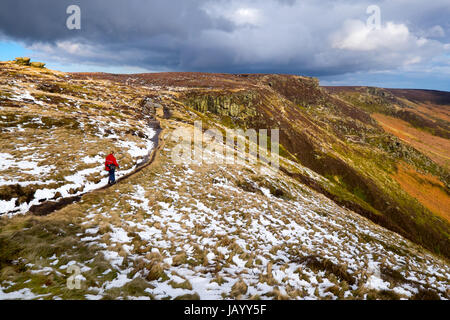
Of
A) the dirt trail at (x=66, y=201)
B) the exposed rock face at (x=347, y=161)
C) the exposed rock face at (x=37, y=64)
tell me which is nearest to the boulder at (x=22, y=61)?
the exposed rock face at (x=37, y=64)

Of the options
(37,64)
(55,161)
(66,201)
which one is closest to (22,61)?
(37,64)

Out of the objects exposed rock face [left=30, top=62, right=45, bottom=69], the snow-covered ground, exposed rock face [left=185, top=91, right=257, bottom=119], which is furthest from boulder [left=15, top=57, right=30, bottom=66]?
the snow-covered ground

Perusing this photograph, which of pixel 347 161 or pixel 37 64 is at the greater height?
pixel 37 64

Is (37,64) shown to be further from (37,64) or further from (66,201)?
(66,201)

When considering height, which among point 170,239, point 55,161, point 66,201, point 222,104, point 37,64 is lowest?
point 170,239

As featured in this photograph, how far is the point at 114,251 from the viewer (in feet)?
28.0

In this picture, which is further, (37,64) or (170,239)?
(37,64)

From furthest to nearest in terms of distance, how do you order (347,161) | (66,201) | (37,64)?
(37,64) → (347,161) → (66,201)

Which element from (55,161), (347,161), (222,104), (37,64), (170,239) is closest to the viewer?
(170,239)

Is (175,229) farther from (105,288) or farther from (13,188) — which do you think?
(13,188)

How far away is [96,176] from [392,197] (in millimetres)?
96641

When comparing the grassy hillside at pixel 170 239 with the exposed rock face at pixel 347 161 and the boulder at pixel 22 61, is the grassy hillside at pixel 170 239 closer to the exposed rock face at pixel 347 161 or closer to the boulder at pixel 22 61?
the exposed rock face at pixel 347 161

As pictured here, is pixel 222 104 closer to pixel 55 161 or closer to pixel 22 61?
pixel 55 161
